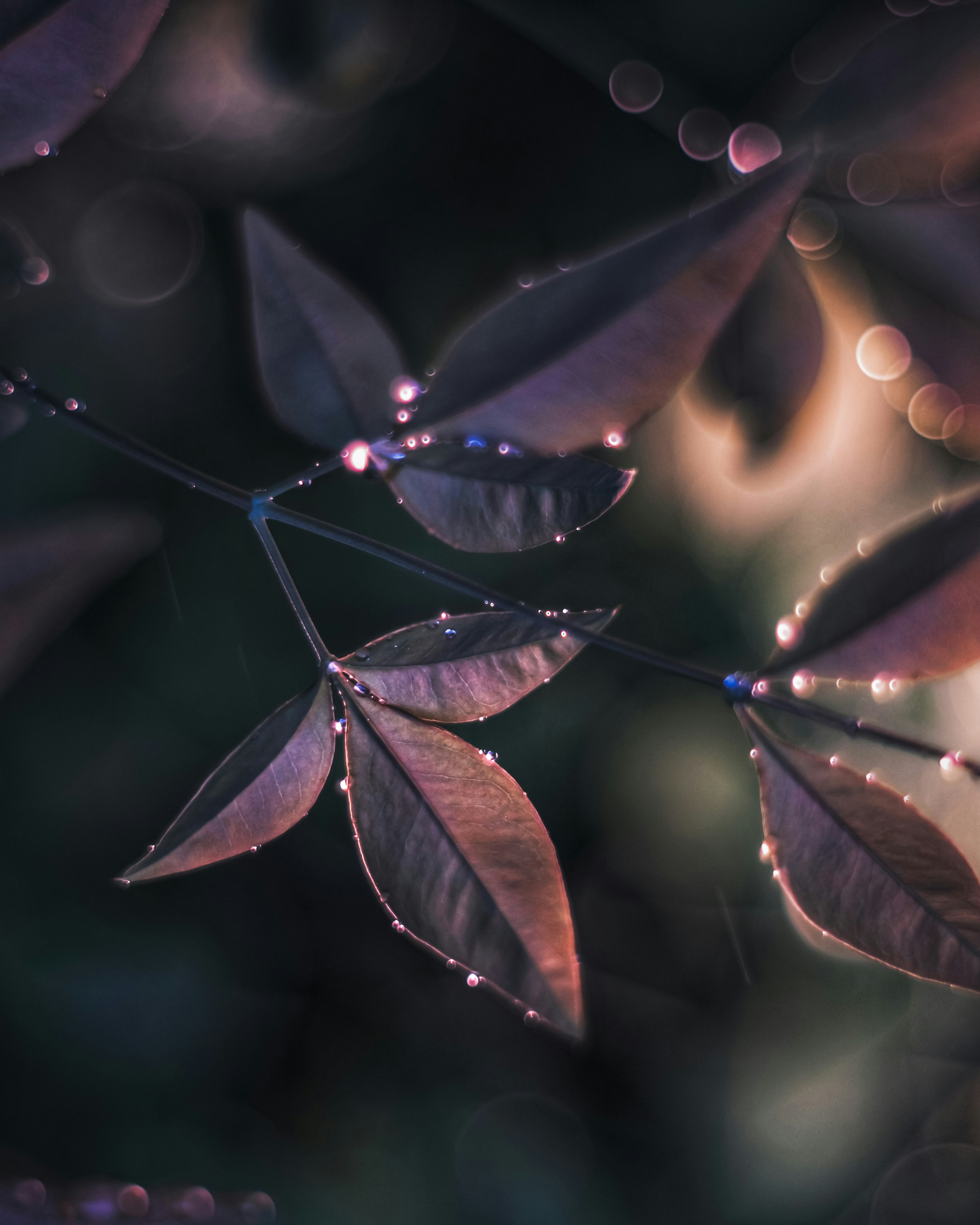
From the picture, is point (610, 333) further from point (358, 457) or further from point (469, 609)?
point (469, 609)

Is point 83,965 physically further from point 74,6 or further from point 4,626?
point 74,6

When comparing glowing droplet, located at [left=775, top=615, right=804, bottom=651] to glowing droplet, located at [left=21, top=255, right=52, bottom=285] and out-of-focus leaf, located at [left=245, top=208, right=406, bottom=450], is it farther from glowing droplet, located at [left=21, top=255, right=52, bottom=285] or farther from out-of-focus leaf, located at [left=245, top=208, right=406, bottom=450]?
glowing droplet, located at [left=21, top=255, right=52, bottom=285]

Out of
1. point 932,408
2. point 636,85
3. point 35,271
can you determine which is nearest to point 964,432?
point 932,408

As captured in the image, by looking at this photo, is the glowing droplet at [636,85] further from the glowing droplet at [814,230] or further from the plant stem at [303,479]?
the plant stem at [303,479]

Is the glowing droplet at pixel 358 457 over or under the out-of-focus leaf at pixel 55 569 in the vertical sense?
over

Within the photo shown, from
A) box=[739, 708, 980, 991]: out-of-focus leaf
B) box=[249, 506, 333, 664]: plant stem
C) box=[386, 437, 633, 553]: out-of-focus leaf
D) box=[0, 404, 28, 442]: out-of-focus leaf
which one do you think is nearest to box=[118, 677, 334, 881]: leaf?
box=[249, 506, 333, 664]: plant stem

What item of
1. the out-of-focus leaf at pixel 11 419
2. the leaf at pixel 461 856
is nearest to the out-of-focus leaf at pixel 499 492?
the leaf at pixel 461 856
